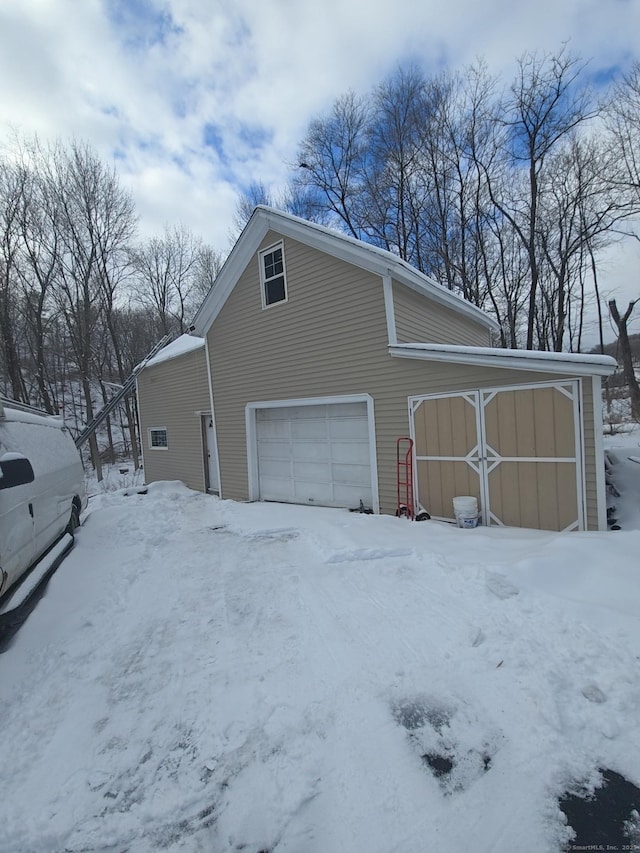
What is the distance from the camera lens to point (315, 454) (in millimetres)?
9422

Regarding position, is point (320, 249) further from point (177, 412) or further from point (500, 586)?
point (177, 412)

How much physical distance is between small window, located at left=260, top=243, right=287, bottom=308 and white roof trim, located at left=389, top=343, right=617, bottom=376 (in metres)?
3.76

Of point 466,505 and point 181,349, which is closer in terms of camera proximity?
point 466,505

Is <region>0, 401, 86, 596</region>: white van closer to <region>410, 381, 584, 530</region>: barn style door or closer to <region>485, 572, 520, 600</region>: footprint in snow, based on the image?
<region>485, 572, 520, 600</region>: footprint in snow

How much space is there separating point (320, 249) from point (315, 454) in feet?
14.5

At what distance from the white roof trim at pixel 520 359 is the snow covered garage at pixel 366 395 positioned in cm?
2

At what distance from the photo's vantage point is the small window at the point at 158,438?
14438 mm

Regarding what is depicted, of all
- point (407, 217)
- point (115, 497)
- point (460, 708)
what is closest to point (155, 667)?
point (460, 708)

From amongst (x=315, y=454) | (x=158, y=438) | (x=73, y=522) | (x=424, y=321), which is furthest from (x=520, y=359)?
(x=158, y=438)

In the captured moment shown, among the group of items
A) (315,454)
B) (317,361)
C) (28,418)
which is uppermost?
(317,361)

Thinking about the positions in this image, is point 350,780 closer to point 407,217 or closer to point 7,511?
point 7,511

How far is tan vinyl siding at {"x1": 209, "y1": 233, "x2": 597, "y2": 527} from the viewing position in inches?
299

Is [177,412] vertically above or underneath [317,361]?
underneath

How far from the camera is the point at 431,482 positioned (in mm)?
7391
